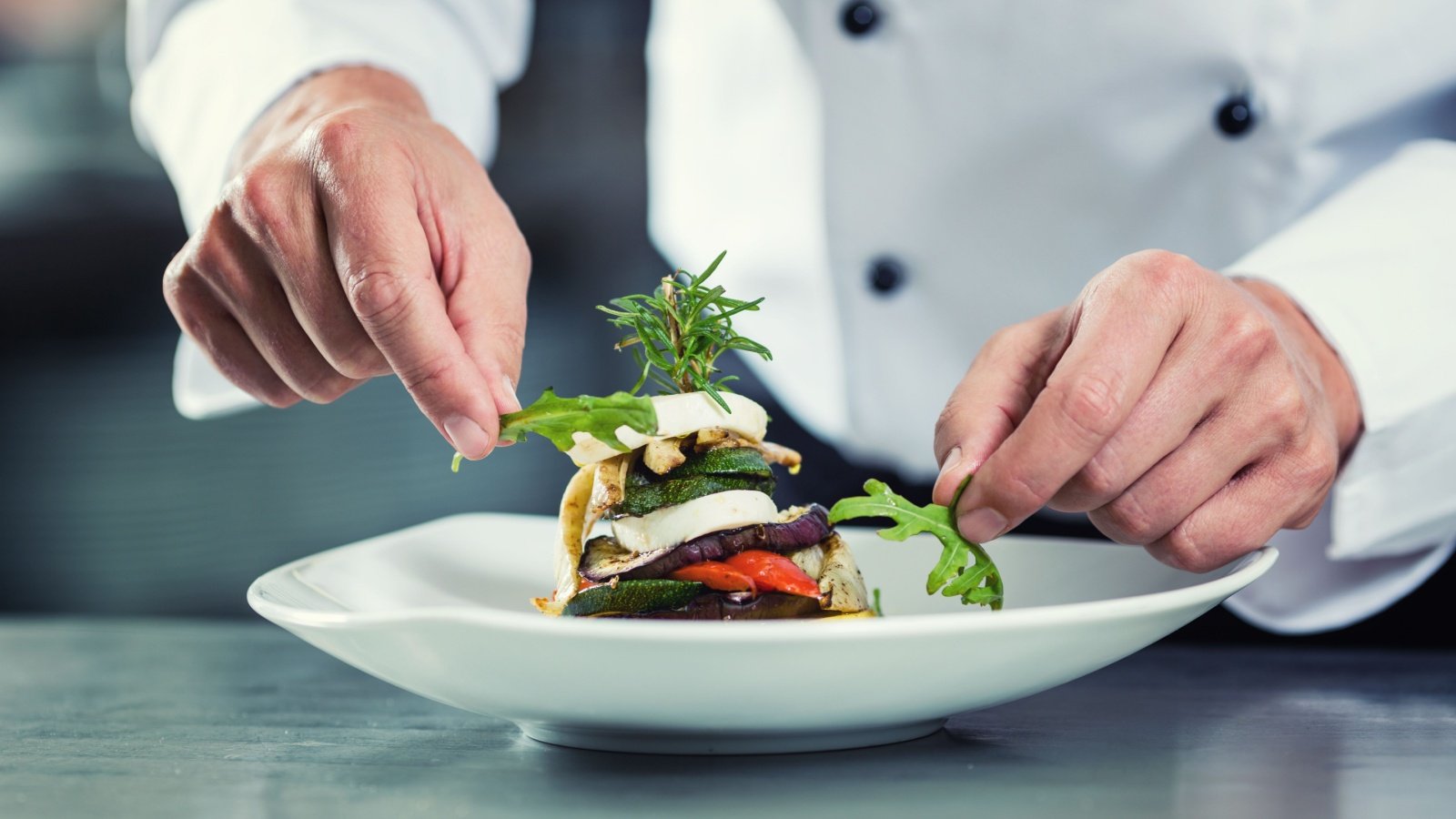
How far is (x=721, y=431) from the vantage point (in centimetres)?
117

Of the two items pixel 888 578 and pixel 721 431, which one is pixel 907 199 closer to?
pixel 888 578

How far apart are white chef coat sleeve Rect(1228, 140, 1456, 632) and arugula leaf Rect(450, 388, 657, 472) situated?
2.44 ft

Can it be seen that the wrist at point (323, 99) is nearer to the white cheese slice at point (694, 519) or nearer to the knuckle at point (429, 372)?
the knuckle at point (429, 372)

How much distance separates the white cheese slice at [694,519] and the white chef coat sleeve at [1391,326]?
64cm

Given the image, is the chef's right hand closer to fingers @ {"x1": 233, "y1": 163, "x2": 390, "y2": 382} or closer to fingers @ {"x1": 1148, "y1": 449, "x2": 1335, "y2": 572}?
fingers @ {"x1": 233, "y1": 163, "x2": 390, "y2": 382}

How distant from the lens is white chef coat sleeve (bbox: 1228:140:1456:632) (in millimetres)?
1334

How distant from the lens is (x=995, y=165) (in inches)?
71.2

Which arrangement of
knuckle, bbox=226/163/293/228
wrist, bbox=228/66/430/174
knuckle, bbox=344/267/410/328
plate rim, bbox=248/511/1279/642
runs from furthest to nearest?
wrist, bbox=228/66/430/174 < knuckle, bbox=226/163/293/228 < knuckle, bbox=344/267/410/328 < plate rim, bbox=248/511/1279/642

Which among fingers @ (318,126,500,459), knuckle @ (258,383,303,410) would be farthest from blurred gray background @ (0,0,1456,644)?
fingers @ (318,126,500,459)

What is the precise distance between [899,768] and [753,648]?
8.6 inches

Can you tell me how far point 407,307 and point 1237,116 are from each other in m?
1.15

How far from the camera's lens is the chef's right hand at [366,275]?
107cm

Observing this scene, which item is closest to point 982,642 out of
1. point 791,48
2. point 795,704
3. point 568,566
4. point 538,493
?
point 795,704

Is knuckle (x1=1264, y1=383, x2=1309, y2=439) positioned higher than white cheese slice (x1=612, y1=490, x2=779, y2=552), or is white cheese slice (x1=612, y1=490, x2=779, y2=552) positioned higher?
knuckle (x1=1264, y1=383, x2=1309, y2=439)
